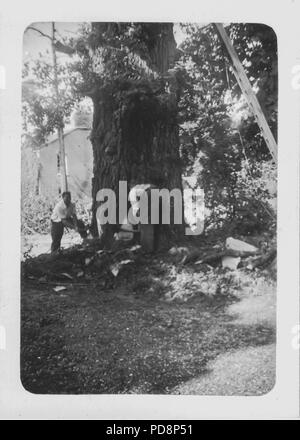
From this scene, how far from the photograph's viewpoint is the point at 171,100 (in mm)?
2537

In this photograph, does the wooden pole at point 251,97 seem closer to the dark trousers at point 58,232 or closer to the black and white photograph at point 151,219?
the black and white photograph at point 151,219

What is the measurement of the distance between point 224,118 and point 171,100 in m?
0.33

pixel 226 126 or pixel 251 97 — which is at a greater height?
pixel 251 97

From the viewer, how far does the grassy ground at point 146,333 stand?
8.30ft

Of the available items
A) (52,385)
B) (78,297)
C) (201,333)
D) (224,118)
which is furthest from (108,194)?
(52,385)

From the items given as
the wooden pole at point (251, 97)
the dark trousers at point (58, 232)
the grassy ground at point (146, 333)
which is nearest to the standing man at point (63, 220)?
the dark trousers at point (58, 232)

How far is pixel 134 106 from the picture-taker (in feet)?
8.35

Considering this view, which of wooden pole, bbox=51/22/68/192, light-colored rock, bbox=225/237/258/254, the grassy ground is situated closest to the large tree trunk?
wooden pole, bbox=51/22/68/192

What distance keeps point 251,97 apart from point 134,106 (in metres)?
0.69

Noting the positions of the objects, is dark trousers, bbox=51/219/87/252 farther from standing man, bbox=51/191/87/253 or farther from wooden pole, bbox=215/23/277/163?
wooden pole, bbox=215/23/277/163

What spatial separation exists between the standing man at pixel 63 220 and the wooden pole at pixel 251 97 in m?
1.20

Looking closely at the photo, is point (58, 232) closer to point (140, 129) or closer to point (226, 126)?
point (140, 129)

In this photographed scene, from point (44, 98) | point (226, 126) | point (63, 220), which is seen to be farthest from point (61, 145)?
point (226, 126)

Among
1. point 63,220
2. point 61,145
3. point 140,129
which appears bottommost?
point 63,220
